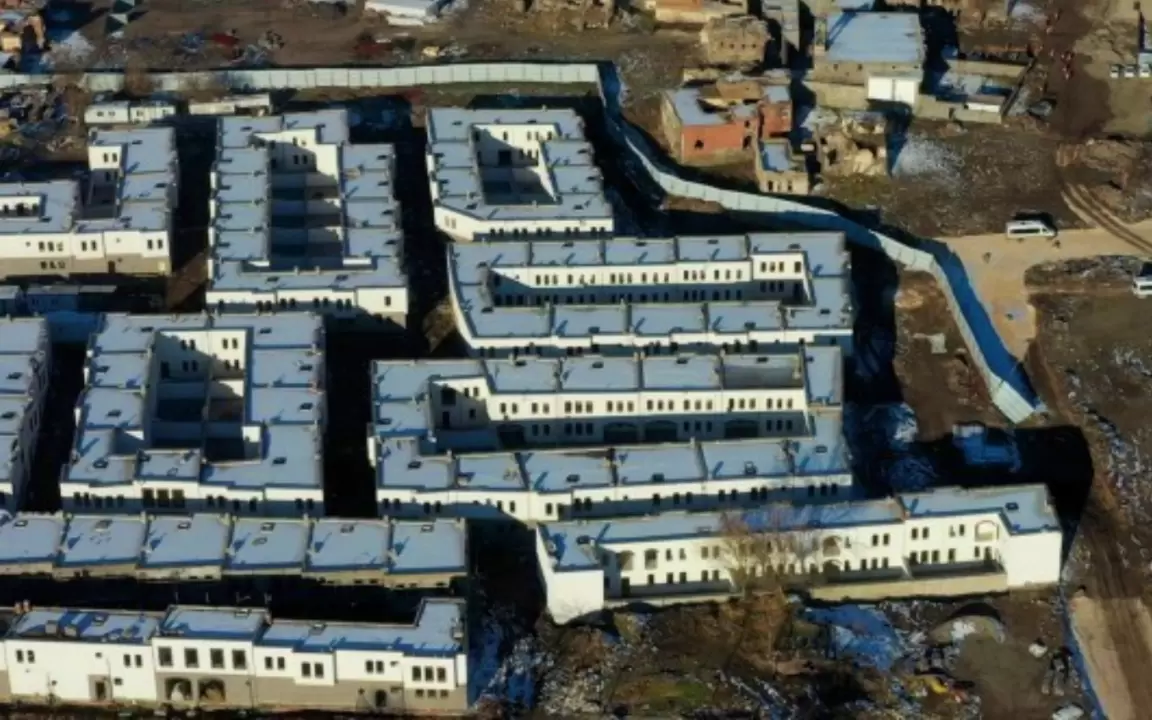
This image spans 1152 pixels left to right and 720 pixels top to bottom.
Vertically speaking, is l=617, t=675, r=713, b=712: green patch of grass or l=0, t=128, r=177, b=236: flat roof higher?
l=0, t=128, r=177, b=236: flat roof

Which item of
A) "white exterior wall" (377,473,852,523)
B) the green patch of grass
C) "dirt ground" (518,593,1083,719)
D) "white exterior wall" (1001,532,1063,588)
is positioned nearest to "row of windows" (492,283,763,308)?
"white exterior wall" (377,473,852,523)

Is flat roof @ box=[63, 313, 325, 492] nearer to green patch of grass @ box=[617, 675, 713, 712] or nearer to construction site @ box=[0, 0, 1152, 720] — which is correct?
construction site @ box=[0, 0, 1152, 720]

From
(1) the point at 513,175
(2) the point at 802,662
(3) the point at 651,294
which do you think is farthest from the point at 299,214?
(2) the point at 802,662

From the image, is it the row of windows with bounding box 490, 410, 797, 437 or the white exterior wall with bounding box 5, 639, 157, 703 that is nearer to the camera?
the white exterior wall with bounding box 5, 639, 157, 703

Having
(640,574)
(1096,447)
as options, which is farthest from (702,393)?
(1096,447)

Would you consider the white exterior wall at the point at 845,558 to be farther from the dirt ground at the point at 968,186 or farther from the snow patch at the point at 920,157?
the snow patch at the point at 920,157

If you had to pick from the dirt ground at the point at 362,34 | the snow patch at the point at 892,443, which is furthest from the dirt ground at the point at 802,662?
the dirt ground at the point at 362,34
